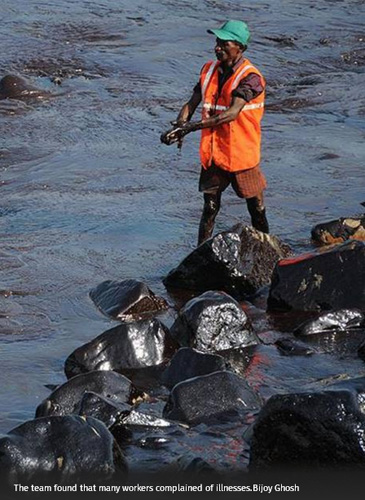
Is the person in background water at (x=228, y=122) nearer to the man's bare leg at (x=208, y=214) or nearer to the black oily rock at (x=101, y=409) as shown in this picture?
the man's bare leg at (x=208, y=214)

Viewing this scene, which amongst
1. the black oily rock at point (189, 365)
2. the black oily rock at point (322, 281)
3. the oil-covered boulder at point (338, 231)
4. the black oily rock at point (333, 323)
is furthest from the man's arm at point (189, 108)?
the black oily rock at point (189, 365)

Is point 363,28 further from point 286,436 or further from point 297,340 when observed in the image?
point 286,436

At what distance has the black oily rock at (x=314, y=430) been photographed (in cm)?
627

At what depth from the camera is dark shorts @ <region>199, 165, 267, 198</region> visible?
950cm

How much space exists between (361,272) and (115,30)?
33.9ft

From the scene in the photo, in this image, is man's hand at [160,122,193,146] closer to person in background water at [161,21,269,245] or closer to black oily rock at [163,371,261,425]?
person in background water at [161,21,269,245]

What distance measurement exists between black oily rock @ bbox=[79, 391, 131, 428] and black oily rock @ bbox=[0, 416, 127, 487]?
38 cm

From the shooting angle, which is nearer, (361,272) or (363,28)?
(361,272)

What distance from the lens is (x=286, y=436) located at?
251 inches

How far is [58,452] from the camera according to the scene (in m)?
6.30

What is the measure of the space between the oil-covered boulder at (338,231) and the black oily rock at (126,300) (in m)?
1.80

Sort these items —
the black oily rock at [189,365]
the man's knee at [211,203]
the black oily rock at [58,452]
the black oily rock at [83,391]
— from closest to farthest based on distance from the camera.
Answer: the black oily rock at [58,452] → the black oily rock at [83,391] → the black oily rock at [189,365] → the man's knee at [211,203]

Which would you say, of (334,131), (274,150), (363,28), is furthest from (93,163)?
(363,28)

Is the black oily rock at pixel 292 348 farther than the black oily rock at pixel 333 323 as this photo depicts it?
No
